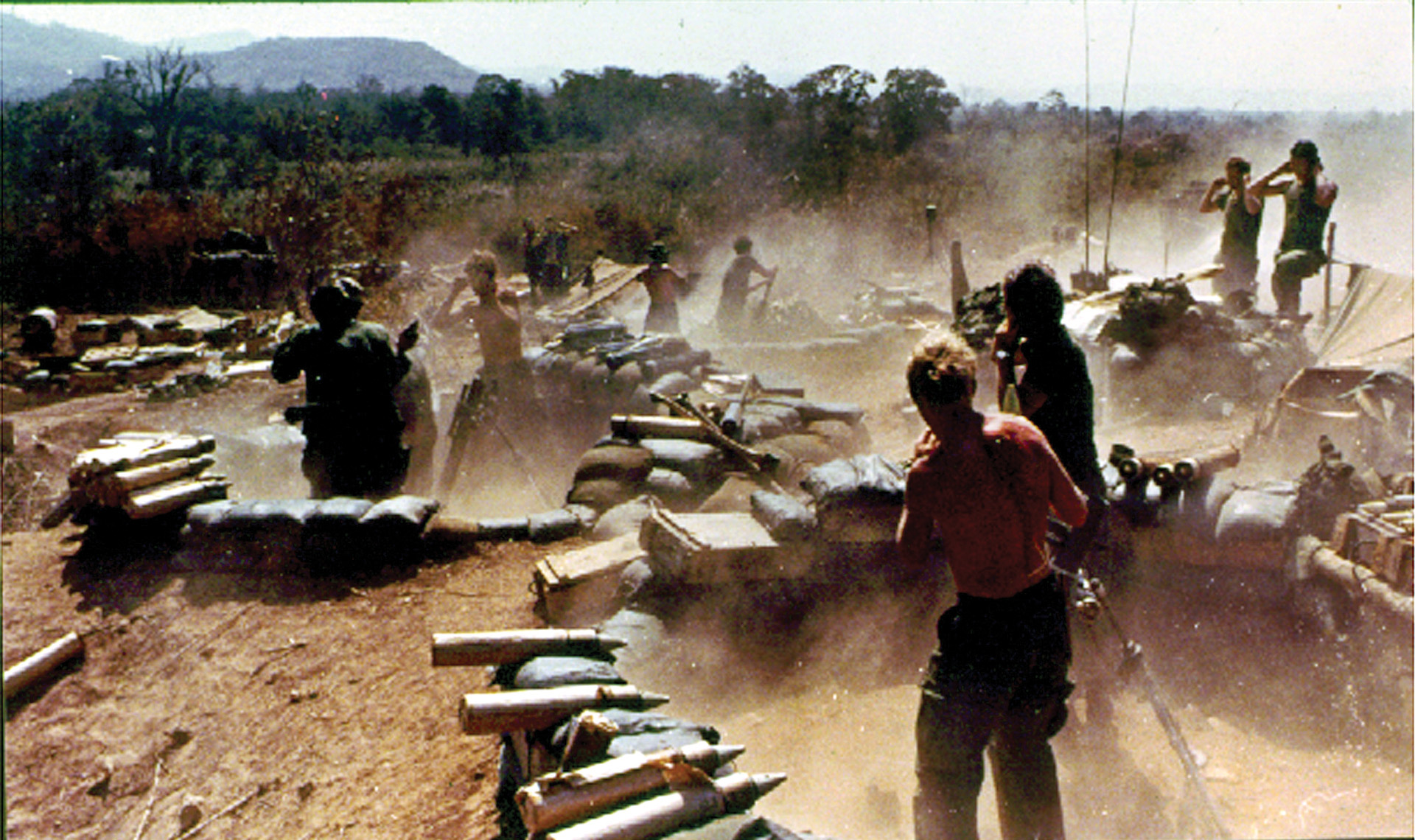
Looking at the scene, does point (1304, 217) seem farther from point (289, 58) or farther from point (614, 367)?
point (289, 58)

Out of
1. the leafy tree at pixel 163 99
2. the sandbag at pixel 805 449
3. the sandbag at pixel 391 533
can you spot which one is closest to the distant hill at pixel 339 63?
the leafy tree at pixel 163 99

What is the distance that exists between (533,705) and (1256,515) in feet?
10.5

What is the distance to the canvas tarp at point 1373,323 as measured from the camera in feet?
23.8

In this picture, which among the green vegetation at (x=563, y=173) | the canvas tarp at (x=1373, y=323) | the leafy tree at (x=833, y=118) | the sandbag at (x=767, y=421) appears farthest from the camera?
the leafy tree at (x=833, y=118)

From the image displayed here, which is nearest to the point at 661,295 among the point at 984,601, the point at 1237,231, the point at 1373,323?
the point at 1237,231

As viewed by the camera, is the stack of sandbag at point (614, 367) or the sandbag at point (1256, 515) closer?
the sandbag at point (1256, 515)

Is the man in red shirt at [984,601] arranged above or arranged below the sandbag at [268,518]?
above

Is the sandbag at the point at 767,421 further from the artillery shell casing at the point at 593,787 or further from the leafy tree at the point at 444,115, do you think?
the leafy tree at the point at 444,115

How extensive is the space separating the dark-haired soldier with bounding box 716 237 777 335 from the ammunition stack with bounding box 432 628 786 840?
8.18 metres

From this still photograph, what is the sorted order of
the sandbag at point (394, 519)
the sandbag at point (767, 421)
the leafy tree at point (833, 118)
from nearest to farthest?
the sandbag at point (394, 519) < the sandbag at point (767, 421) < the leafy tree at point (833, 118)

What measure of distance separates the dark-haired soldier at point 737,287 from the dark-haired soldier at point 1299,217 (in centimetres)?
535

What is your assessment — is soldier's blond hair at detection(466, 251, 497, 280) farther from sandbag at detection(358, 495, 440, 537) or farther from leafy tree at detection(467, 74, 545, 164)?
leafy tree at detection(467, 74, 545, 164)

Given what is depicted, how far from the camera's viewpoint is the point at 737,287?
38.2 ft

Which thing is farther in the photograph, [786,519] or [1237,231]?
[1237,231]
